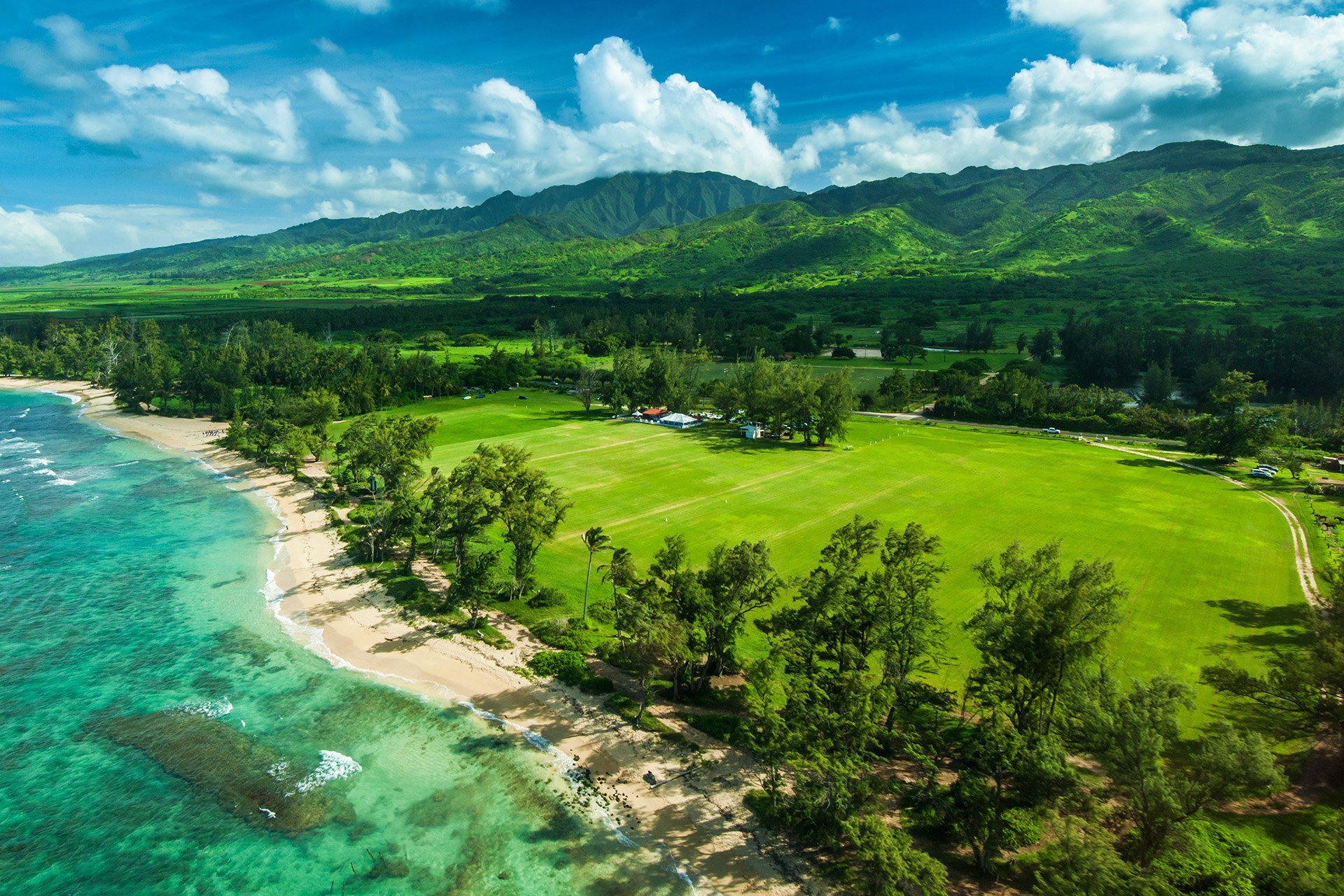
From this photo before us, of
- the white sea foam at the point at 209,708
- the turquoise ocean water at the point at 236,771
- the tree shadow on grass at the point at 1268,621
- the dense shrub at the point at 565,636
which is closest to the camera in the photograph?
the turquoise ocean water at the point at 236,771

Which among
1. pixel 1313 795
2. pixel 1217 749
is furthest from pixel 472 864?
pixel 1313 795

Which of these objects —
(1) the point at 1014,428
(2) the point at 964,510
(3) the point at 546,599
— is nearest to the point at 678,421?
(2) the point at 964,510

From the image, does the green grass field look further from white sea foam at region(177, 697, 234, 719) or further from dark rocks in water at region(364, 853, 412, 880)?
dark rocks in water at region(364, 853, 412, 880)

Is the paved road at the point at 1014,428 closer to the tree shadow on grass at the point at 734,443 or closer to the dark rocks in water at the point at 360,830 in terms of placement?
the tree shadow on grass at the point at 734,443

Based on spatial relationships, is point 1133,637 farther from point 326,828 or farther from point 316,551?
Answer: point 316,551

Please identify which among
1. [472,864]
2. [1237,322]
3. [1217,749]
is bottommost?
[472,864]

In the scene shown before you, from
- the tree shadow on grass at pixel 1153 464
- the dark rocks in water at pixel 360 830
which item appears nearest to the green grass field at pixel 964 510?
the tree shadow on grass at pixel 1153 464

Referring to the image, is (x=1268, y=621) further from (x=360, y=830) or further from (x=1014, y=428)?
(x=1014, y=428)
